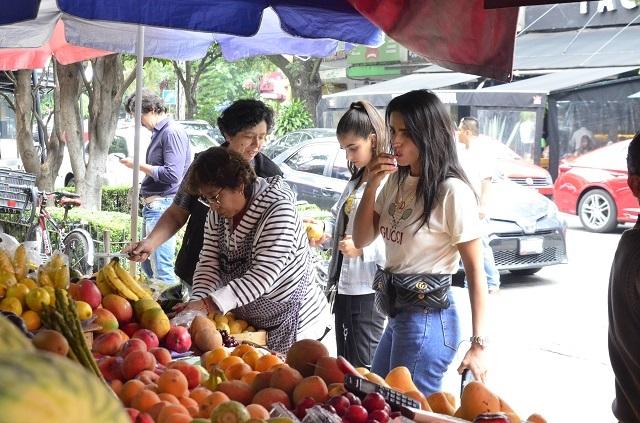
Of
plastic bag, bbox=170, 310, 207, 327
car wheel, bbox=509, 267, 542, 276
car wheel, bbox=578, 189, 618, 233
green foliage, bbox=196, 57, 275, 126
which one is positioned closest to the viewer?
plastic bag, bbox=170, 310, 207, 327

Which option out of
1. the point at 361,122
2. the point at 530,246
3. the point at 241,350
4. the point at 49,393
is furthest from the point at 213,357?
the point at 530,246

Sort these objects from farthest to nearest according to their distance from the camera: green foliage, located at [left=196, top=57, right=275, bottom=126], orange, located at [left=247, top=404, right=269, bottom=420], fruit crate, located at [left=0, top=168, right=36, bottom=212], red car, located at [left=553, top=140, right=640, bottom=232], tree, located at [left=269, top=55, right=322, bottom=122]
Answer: green foliage, located at [left=196, top=57, right=275, bottom=126]
tree, located at [left=269, top=55, right=322, bottom=122]
red car, located at [left=553, top=140, right=640, bottom=232]
fruit crate, located at [left=0, top=168, right=36, bottom=212]
orange, located at [left=247, top=404, right=269, bottom=420]

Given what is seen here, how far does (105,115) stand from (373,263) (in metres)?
7.22

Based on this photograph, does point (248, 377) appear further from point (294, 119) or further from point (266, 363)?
point (294, 119)

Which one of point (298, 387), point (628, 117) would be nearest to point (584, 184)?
point (628, 117)

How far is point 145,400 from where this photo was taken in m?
2.48

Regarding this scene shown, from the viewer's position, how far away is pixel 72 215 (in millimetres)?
10734

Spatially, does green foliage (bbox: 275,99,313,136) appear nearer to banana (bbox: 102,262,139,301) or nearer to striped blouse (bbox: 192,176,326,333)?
striped blouse (bbox: 192,176,326,333)

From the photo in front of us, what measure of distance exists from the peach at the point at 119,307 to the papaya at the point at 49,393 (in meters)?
3.06

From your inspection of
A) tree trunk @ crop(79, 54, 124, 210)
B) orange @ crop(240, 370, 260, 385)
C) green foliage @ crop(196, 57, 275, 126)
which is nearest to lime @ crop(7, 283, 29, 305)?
orange @ crop(240, 370, 260, 385)

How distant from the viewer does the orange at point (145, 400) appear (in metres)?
2.46

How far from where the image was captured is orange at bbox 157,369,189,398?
263 cm

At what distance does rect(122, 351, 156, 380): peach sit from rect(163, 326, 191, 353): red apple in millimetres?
569

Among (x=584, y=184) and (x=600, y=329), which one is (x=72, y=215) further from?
(x=584, y=184)
